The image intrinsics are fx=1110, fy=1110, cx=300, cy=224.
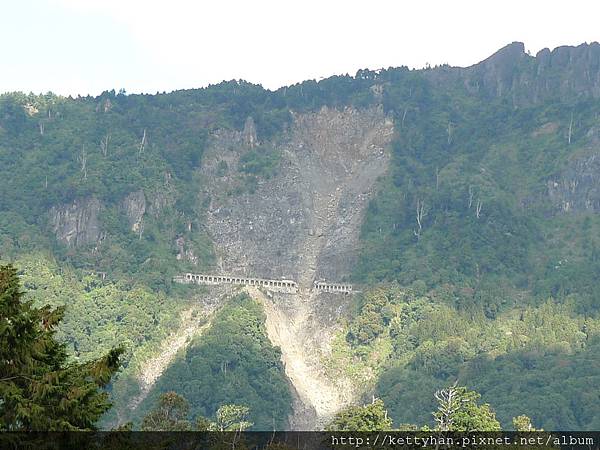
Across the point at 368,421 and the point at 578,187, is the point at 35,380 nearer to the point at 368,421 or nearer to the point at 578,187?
the point at 368,421

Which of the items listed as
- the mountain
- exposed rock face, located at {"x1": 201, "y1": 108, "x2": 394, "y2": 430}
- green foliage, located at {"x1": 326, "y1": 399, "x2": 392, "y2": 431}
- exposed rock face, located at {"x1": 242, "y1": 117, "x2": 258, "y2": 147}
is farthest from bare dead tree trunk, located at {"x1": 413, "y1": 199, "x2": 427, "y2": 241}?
green foliage, located at {"x1": 326, "y1": 399, "x2": 392, "y2": 431}

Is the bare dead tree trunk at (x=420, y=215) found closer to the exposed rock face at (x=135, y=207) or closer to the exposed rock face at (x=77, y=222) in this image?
the exposed rock face at (x=135, y=207)

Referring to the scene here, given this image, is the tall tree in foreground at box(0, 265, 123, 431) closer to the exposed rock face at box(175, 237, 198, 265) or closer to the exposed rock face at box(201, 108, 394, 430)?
the exposed rock face at box(201, 108, 394, 430)

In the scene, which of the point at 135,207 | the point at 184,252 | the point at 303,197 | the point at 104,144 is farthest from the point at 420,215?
the point at 104,144

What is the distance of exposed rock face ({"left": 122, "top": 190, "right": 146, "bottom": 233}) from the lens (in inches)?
6476

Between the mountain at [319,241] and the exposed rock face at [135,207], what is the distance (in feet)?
0.98

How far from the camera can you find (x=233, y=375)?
129 meters

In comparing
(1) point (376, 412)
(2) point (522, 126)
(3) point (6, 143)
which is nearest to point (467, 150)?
(2) point (522, 126)

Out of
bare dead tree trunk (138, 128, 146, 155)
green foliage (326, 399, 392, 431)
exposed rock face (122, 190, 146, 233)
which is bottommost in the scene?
green foliage (326, 399, 392, 431)

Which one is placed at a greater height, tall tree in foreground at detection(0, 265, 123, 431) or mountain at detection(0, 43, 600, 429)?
tall tree in foreground at detection(0, 265, 123, 431)

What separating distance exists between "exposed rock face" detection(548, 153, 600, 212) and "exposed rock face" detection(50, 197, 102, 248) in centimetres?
6940

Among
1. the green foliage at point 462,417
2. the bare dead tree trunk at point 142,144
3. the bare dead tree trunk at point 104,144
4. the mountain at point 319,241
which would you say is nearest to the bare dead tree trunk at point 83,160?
the mountain at point 319,241

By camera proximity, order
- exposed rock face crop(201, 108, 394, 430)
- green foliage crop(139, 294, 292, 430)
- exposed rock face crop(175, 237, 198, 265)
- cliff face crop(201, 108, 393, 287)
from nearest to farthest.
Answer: green foliage crop(139, 294, 292, 430) < exposed rock face crop(201, 108, 394, 430) < exposed rock face crop(175, 237, 198, 265) < cliff face crop(201, 108, 393, 287)

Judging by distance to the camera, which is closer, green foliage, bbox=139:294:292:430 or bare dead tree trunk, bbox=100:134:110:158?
green foliage, bbox=139:294:292:430
